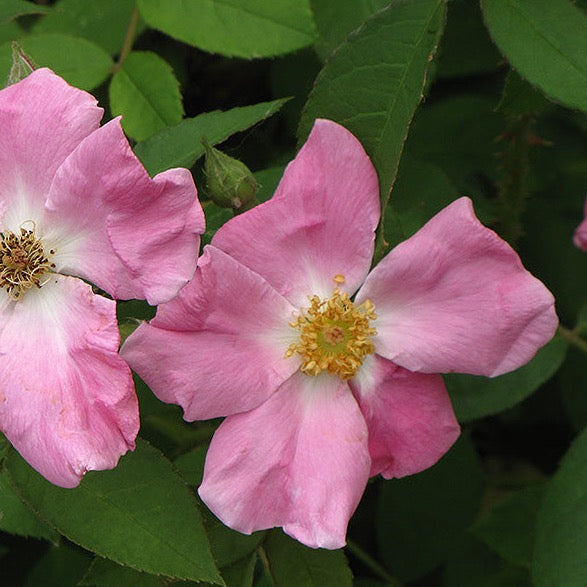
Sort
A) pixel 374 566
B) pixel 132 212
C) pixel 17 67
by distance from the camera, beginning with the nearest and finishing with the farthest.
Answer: pixel 132 212, pixel 17 67, pixel 374 566

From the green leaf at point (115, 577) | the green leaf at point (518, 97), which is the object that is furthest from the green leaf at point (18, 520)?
the green leaf at point (518, 97)

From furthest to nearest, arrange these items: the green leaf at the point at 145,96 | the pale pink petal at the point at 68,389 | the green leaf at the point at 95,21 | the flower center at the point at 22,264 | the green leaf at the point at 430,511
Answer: the green leaf at the point at 430,511, the green leaf at the point at 95,21, the green leaf at the point at 145,96, the flower center at the point at 22,264, the pale pink petal at the point at 68,389

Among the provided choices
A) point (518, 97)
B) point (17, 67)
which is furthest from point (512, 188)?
point (17, 67)

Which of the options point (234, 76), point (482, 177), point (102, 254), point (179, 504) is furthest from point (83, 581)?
point (482, 177)

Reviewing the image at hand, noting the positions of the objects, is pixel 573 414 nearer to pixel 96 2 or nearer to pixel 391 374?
pixel 391 374

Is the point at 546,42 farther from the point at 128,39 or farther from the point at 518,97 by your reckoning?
the point at 128,39

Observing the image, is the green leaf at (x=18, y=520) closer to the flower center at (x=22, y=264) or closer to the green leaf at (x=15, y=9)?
the flower center at (x=22, y=264)
